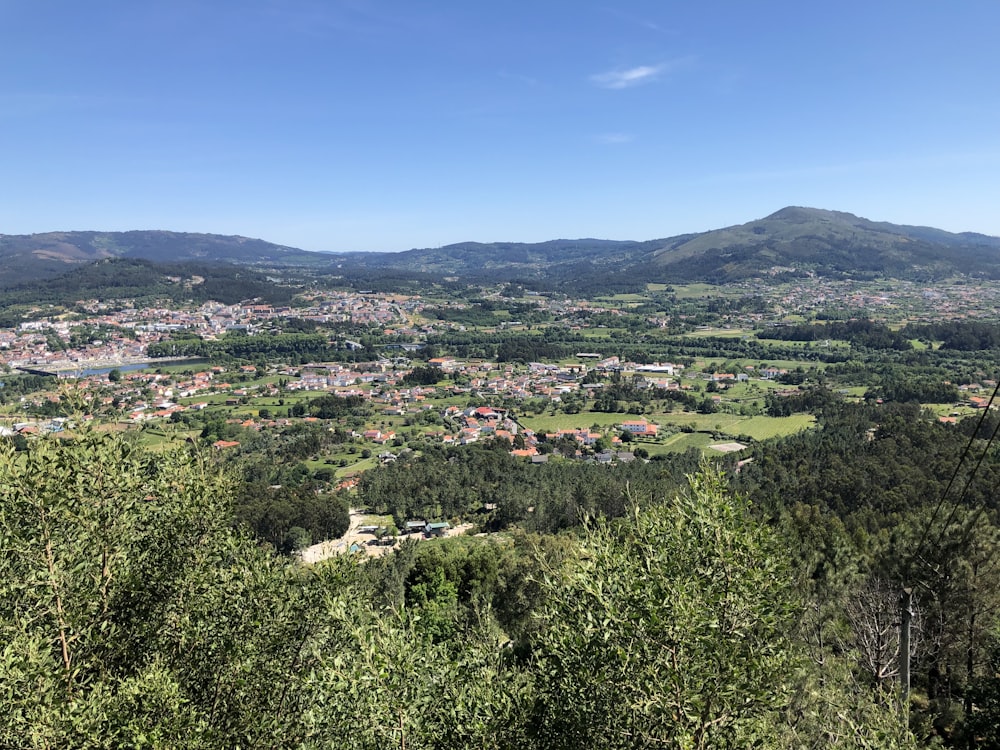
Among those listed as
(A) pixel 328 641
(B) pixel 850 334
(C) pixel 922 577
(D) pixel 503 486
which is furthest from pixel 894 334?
(A) pixel 328 641

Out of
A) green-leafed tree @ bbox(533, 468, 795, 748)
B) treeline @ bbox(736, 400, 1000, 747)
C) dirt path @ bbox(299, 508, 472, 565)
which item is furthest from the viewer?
dirt path @ bbox(299, 508, 472, 565)

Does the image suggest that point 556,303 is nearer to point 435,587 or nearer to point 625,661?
point 435,587

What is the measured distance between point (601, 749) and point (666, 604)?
1447 mm

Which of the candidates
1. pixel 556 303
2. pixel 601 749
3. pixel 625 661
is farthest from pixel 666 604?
pixel 556 303

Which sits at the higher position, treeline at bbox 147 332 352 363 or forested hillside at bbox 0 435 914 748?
forested hillside at bbox 0 435 914 748

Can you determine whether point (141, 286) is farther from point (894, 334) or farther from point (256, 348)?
point (894, 334)

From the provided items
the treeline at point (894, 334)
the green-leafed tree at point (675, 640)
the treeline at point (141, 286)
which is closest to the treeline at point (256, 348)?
the treeline at point (141, 286)

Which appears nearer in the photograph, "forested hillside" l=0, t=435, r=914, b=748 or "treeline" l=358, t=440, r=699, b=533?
"forested hillside" l=0, t=435, r=914, b=748

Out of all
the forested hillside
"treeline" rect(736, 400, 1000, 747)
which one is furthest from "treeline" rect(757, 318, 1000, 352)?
the forested hillside

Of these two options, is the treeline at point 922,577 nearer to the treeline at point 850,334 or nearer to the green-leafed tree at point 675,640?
the green-leafed tree at point 675,640

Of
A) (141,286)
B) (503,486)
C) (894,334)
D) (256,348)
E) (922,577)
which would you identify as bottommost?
(503,486)

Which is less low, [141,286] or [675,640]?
[141,286]

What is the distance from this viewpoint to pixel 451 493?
→ 4016 cm

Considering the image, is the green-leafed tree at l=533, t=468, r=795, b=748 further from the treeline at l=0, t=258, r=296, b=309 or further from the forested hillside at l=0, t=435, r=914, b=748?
the treeline at l=0, t=258, r=296, b=309
